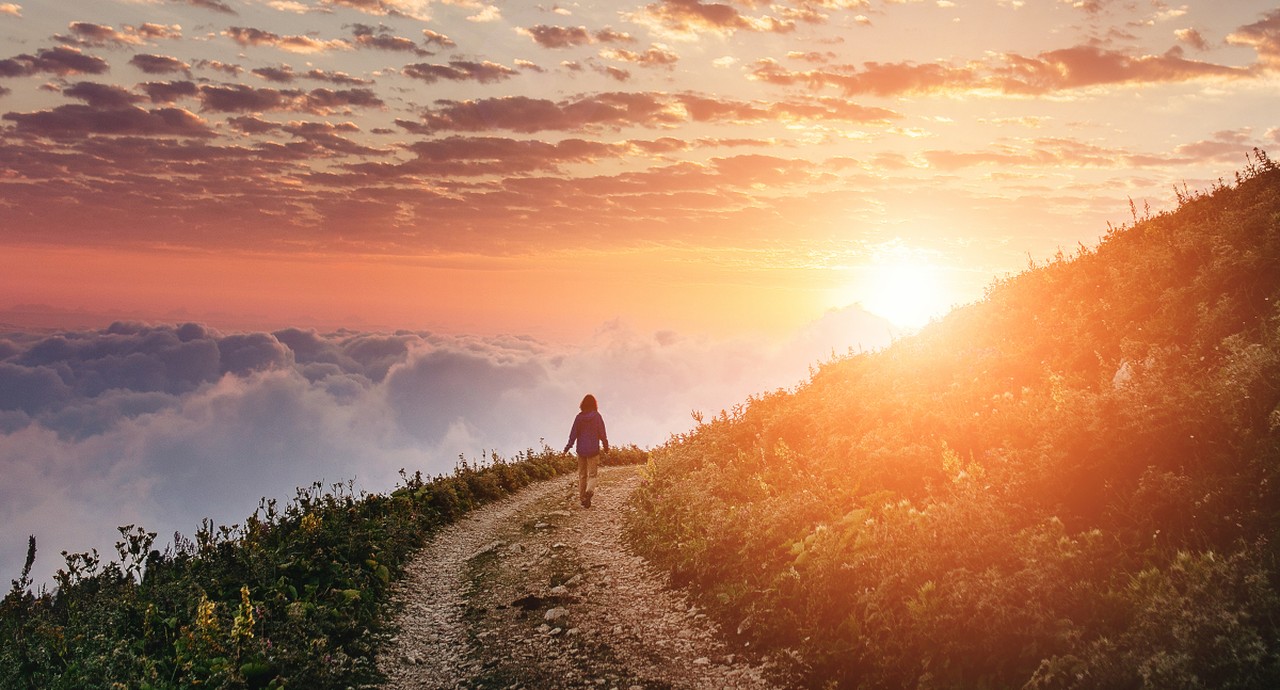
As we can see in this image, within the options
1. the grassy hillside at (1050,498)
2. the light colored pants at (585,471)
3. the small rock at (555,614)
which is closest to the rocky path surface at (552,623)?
the small rock at (555,614)

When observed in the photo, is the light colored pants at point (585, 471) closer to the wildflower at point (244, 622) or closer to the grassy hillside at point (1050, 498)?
the grassy hillside at point (1050, 498)

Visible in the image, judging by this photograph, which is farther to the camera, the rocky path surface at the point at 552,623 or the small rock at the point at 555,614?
the small rock at the point at 555,614

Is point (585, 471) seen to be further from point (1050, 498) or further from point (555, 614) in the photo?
point (1050, 498)

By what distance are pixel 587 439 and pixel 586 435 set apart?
0.13 m

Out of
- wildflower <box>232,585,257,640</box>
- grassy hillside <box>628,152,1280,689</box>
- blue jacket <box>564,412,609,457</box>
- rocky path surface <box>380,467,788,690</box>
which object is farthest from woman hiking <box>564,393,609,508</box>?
wildflower <box>232,585,257,640</box>

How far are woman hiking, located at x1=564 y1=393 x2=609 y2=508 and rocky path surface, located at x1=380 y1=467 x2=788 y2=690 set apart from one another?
2.81m

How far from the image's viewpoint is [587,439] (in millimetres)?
20812

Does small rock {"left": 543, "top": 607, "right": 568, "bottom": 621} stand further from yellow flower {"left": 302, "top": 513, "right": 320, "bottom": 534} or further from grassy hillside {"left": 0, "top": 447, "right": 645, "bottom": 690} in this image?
yellow flower {"left": 302, "top": 513, "right": 320, "bottom": 534}

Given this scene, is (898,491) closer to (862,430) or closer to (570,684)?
(862,430)

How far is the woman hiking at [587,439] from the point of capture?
20766mm

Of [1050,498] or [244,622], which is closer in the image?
[1050,498]

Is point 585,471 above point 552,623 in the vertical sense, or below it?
above

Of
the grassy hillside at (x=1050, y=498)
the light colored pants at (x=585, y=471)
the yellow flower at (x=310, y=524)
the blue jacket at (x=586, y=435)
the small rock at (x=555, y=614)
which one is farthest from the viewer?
the light colored pants at (x=585, y=471)

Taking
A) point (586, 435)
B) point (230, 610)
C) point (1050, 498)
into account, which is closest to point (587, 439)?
point (586, 435)
